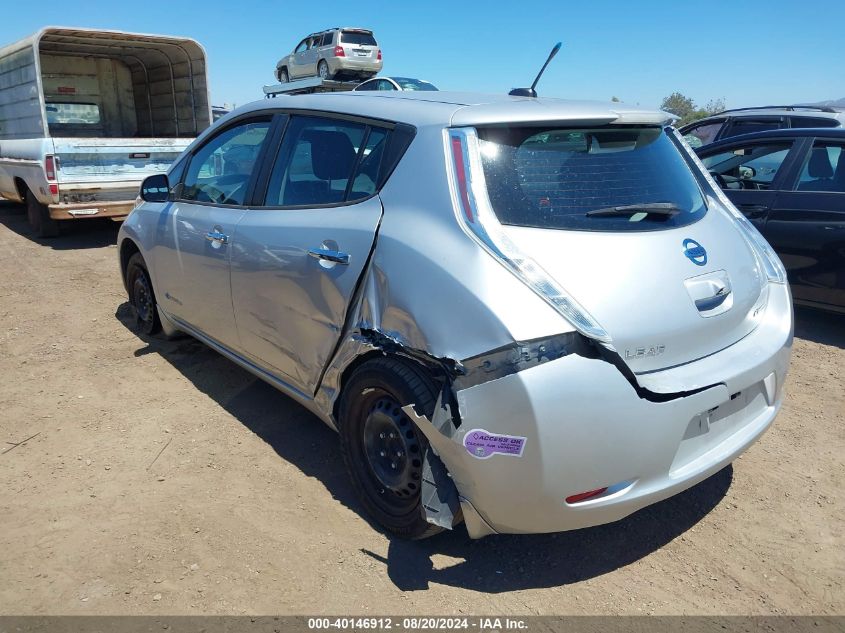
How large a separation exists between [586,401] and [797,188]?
457cm

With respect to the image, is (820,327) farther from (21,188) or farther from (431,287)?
(21,188)

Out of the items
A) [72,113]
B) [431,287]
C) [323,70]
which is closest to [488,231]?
[431,287]

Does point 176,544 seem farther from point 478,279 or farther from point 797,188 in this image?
point 797,188

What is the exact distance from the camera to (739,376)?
2.55m

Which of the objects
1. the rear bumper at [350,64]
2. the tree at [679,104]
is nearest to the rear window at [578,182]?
the rear bumper at [350,64]

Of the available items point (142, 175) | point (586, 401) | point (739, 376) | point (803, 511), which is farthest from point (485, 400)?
point (142, 175)

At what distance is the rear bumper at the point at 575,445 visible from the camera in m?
2.18

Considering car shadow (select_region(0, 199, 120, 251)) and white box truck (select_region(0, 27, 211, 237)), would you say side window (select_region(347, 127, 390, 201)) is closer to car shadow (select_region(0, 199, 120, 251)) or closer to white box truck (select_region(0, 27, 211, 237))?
white box truck (select_region(0, 27, 211, 237))

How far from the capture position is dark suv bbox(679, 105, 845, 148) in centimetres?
816

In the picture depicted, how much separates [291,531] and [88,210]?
6.82 metres

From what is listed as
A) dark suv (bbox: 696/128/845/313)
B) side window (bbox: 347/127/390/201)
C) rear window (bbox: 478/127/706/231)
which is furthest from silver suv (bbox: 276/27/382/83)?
rear window (bbox: 478/127/706/231)

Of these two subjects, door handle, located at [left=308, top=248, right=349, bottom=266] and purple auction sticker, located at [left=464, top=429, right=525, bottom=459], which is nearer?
purple auction sticker, located at [left=464, top=429, right=525, bottom=459]

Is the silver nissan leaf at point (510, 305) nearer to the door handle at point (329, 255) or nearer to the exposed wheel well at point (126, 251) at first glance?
the door handle at point (329, 255)

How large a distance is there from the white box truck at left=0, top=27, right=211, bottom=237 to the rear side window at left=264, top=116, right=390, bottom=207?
590 centimetres
